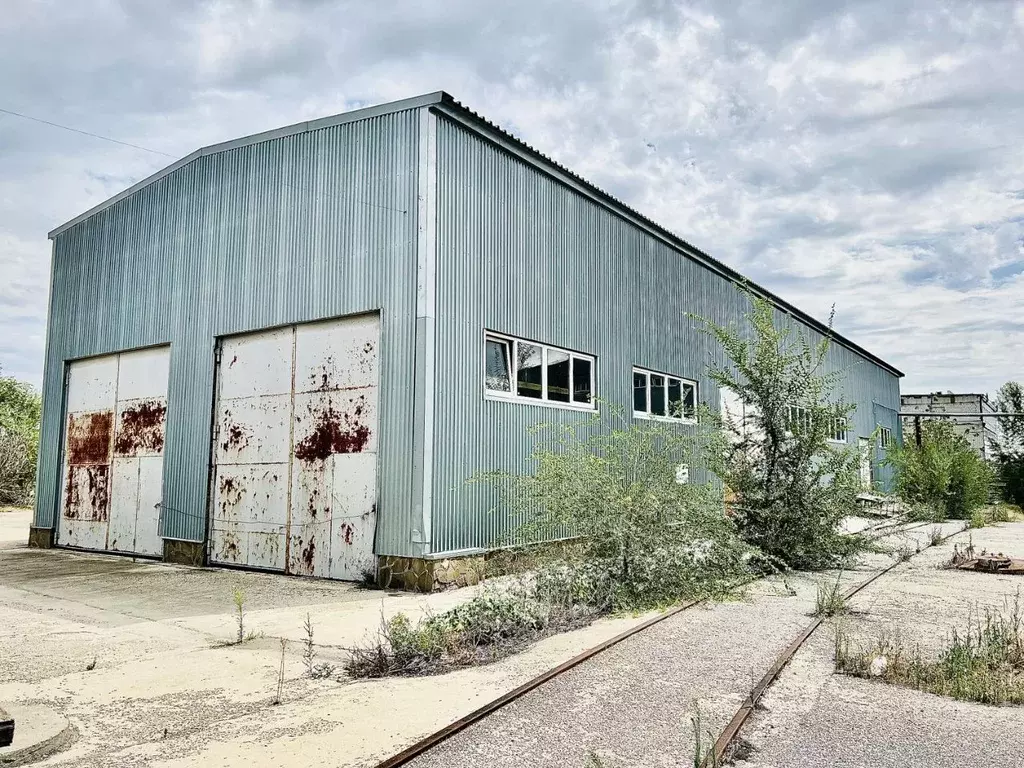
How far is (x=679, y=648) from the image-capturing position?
6438mm

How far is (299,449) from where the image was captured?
11234 mm

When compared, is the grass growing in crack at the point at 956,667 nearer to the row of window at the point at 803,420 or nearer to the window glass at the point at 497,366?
the row of window at the point at 803,420

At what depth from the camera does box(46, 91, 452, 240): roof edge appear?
1042 cm

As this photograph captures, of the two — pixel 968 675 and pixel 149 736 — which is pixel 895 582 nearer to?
pixel 968 675

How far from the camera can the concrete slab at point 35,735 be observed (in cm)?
405

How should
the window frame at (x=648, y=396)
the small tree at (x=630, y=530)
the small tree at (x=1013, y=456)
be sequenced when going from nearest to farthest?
1. the small tree at (x=630, y=530)
2. the window frame at (x=648, y=396)
3. the small tree at (x=1013, y=456)

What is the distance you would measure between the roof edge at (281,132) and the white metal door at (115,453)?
10.0ft

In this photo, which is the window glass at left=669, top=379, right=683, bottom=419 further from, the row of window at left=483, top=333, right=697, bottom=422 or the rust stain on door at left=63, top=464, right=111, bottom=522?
the rust stain on door at left=63, top=464, right=111, bottom=522

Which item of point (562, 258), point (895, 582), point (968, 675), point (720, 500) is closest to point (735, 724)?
point (968, 675)

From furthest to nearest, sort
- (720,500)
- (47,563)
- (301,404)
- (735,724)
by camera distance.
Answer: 1. (47,563)
2. (301,404)
3. (720,500)
4. (735,724)

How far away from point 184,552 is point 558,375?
255 inches

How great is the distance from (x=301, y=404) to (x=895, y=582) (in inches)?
328

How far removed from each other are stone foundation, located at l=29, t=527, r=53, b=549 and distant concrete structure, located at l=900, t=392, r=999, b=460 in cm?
4001

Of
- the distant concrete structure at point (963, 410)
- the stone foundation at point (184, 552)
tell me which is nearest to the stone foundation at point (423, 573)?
the stone foundation at point (184, 552)
